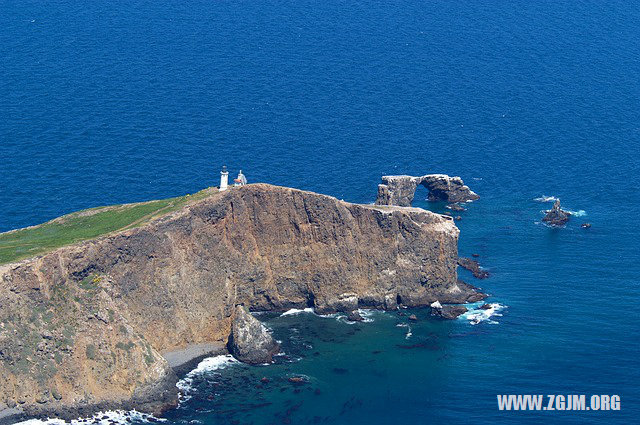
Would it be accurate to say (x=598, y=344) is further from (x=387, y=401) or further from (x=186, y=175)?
(x=186, y=175)

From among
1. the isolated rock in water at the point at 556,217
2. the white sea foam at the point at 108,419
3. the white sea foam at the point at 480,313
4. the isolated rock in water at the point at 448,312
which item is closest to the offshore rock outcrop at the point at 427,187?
the isolated rock in water at the point at 556,217

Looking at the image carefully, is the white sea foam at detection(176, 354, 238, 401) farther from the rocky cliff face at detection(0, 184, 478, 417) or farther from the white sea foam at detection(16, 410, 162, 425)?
the white sea foam at detection(16, 410, 162, 425)

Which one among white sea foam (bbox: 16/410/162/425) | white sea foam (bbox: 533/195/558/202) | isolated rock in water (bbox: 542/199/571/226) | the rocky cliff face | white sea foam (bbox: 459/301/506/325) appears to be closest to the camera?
white sea foam (bbox: 16/410/162/425)

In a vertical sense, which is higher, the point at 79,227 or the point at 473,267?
the point at 473,267

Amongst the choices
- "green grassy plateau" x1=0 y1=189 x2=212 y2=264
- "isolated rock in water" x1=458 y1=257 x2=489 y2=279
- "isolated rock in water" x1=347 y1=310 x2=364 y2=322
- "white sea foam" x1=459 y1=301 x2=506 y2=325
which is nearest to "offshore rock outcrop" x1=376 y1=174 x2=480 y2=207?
"isolated rock in water" x1=458 y1=257 x2=489 y2=279

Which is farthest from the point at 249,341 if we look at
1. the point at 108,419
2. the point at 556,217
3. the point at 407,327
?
the point at 556,217

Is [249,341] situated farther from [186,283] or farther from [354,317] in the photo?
[354,317]
